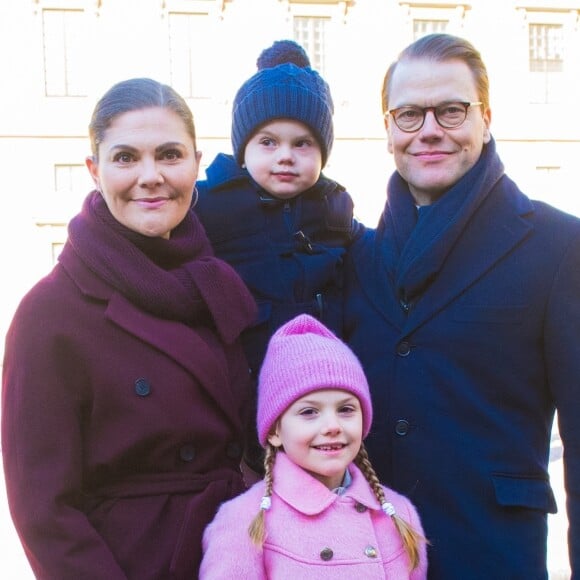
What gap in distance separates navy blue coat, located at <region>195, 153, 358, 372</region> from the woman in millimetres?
337

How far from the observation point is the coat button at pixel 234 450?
2377 mm

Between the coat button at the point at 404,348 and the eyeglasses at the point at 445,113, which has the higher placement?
the eyeglasses at the point at 445,113

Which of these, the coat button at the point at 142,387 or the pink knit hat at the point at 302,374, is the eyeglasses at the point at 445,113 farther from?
the coat button at the point at 142,387

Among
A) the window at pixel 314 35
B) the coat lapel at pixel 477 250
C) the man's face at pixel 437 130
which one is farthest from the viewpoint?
the window at pixel 314 35

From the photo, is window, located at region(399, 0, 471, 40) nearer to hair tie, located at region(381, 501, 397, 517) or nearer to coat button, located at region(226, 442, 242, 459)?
coat button, located at region(226, 442, 242, 459)

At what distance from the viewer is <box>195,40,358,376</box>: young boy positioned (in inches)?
110

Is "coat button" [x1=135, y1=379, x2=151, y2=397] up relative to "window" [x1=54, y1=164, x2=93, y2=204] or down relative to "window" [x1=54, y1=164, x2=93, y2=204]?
down

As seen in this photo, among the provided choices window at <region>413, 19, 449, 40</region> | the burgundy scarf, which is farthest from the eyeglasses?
window at <region>413, 19, 449, 40</region>

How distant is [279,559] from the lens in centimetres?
213

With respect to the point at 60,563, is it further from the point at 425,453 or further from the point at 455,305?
the point at 455,305

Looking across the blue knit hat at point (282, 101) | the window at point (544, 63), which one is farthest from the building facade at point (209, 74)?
the blue knit hat at point (282, 101)

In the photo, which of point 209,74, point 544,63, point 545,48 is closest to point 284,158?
point 209,74

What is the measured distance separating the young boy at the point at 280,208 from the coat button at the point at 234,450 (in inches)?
14.4

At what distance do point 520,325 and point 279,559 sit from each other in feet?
3.42
